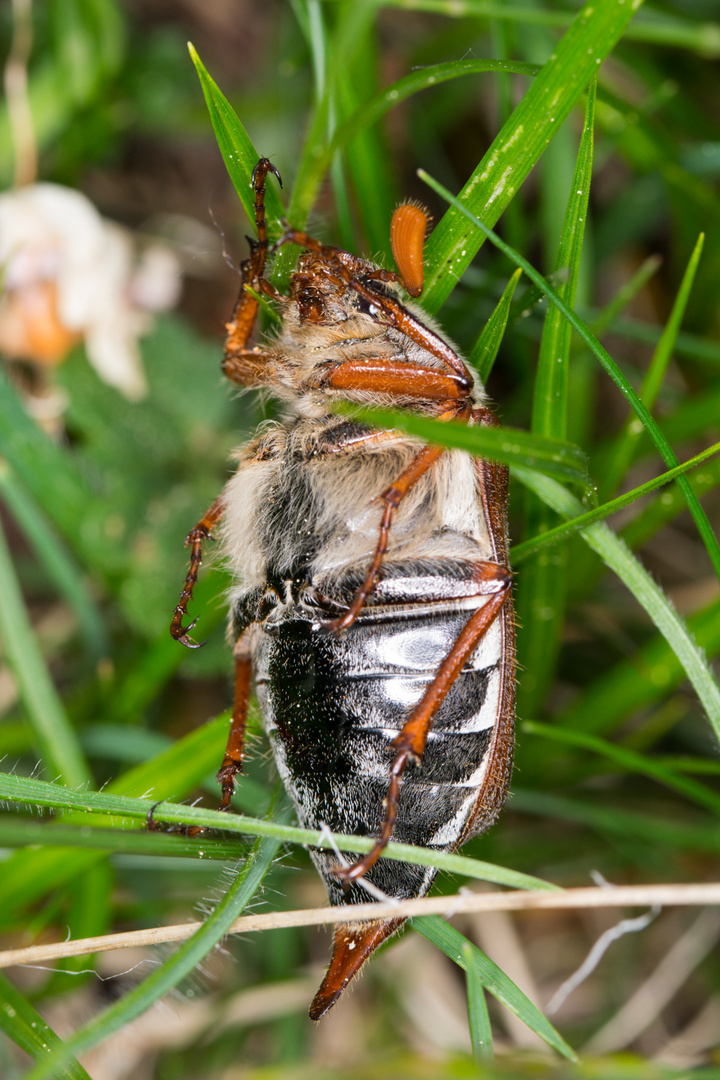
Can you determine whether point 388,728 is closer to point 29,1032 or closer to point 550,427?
point 550,427

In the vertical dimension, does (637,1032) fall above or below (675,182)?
below

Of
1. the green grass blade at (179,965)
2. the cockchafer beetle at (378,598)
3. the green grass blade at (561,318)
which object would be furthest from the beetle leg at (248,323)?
the green grass blade at (179,965)

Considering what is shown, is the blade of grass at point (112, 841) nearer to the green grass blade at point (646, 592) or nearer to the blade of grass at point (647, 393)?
the green grass blade at point (646, 592)

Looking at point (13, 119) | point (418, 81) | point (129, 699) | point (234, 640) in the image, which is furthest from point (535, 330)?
point (13, 119)

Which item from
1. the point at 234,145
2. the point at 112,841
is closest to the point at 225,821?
the point at 112,841

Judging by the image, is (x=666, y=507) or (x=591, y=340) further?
(x=666, y=507)

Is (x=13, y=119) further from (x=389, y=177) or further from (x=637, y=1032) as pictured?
(x=637, y=1032)
